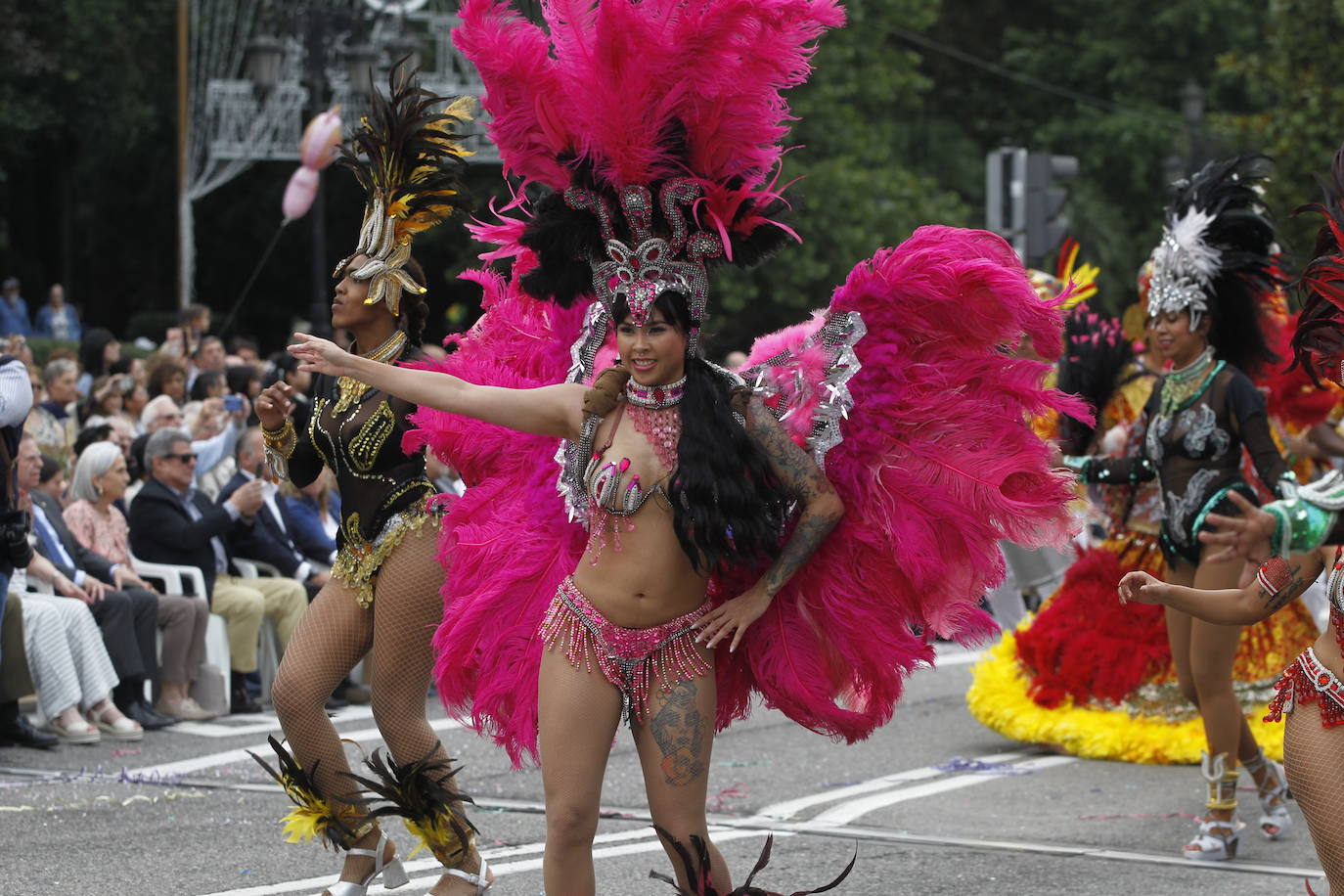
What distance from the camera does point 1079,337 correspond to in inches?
334

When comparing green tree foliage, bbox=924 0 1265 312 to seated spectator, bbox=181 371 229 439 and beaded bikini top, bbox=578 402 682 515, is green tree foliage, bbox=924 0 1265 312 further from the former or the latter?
beaded bikini top, bbox=578 402 682 515

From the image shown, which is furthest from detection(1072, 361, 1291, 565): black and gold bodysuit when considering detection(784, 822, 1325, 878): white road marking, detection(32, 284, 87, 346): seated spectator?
detection(32, 284, 87, 346): seated spectator

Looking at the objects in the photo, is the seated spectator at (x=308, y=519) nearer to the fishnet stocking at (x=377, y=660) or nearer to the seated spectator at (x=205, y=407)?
the seated spectator at (x=205, y=407)

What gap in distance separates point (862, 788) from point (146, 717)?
3796mm

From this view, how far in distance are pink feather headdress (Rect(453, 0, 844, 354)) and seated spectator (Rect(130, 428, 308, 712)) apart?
5.37 metres

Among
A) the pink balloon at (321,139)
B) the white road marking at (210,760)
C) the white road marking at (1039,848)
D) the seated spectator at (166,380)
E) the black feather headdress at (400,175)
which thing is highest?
the black feather headdress at (400,175)

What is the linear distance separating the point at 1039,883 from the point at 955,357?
2.10m

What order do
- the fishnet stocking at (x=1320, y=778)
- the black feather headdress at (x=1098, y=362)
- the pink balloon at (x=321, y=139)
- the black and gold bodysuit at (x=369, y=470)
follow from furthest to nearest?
the pink balloon at (x=321, y=139) < the black feather headdress at (x=1098, y=362) < the black and gold bodysuit at (x=369, y=470) < the fishnet stocking at (x=1320, y=778)

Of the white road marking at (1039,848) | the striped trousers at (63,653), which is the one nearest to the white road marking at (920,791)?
the white road marking at (1039,848)

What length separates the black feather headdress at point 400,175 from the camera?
5.38 m

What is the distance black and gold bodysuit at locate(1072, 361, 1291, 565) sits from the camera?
6535 mm

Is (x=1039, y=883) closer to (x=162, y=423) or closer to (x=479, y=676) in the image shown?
(x=479, y=676)

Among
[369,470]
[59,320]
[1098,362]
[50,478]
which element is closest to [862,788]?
[1098,362]

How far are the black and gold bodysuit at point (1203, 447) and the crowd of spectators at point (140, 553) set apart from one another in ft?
12.7
